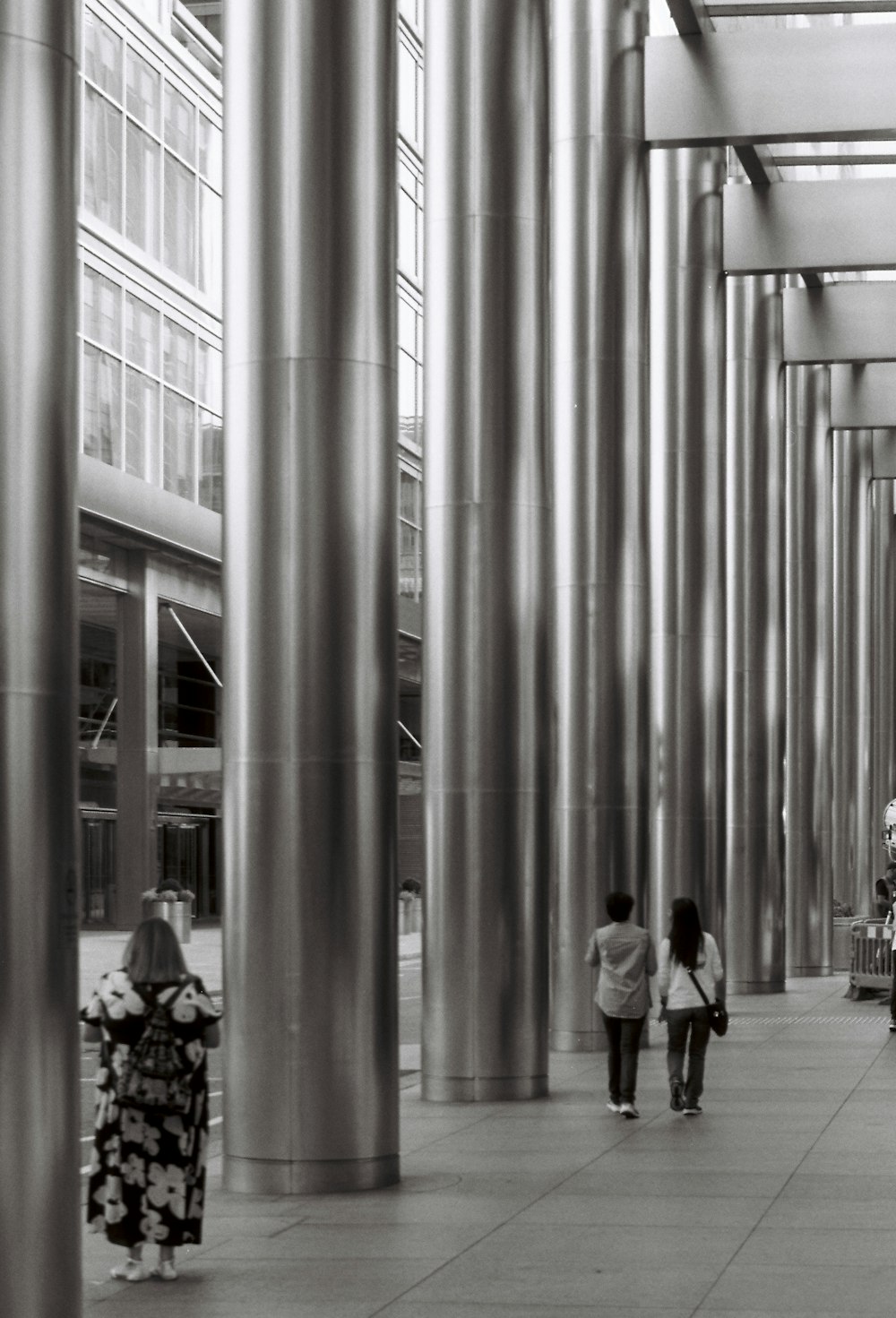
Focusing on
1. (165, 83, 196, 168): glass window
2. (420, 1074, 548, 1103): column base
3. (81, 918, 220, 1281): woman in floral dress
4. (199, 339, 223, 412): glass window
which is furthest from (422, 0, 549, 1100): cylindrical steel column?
(199, 339, 223, 412): glass window

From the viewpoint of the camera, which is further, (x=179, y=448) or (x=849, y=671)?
(x=179, y=448)

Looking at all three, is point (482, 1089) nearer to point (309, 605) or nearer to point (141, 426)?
point (309, 605)

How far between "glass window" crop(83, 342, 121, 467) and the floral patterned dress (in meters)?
33.7

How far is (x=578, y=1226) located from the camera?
10.1 metres

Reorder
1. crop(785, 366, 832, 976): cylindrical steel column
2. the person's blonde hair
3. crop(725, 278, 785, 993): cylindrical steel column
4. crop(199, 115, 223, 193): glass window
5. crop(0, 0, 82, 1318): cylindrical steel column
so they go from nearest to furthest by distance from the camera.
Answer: crop(0, 0, 82, 1318): cylindrical steel column, the person's blonde hair, crop(725, 278, 785, 993): cylindrical steel column, crop(785, 366, 832, 976): cylindrical steel column, crop(199, 115, 223, 193): glass window

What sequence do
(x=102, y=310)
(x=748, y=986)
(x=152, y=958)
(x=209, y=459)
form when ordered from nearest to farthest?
(x=152, y=958)
(x=748, y=986)
(x=102, y=310)
(x=209, y=459)

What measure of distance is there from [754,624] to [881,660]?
2138cm

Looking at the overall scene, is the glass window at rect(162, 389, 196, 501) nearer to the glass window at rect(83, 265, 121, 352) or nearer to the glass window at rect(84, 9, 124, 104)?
the glass window at rect(83, 265, 121, 352)

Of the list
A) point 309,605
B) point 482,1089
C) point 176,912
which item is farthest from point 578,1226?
point 176,912

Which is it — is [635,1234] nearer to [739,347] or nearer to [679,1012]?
[679,1012]

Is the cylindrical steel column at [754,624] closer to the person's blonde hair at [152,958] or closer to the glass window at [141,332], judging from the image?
the glass window at [141,332]

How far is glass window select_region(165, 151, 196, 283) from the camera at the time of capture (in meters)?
47.2

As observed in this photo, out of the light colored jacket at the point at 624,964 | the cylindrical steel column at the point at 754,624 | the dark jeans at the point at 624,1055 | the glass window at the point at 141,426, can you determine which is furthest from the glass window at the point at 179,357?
the dark jeans at the point at 624,1055

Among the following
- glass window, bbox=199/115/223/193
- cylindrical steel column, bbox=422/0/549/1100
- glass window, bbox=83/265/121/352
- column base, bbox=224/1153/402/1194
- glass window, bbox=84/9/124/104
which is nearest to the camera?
column base, bbox=224/1153/402/1194
